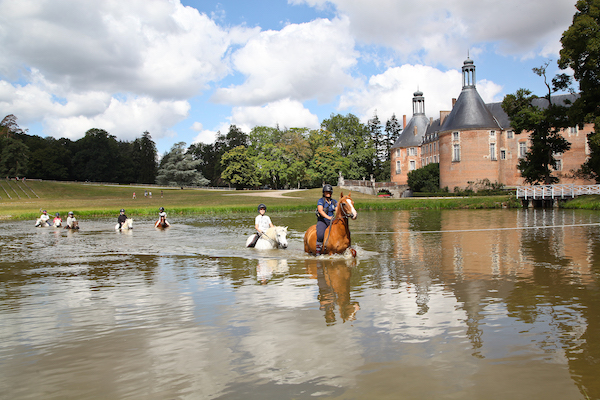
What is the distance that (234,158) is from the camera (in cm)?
9769

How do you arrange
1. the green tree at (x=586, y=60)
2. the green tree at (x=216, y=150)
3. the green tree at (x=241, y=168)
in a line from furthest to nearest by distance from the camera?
the green tree at (x=216, y=150), the green tree at (x=241, y=168), the green tree at (x=586, y=60)

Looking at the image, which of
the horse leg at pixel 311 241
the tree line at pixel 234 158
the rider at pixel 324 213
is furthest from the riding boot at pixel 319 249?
the tree line at pixel 234 158

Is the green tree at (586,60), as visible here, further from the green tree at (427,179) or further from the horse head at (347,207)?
the green tree at (427,179)

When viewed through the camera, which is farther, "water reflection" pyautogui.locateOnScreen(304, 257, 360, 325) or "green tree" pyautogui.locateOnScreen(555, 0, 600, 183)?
"green tree" pyautogui.locateOnScreen(555, 0, 600, 183)

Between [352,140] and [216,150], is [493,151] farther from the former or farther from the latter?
[216,150]

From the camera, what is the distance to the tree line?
90.7 metres

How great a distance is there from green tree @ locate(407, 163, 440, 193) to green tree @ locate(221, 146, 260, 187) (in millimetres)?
33785

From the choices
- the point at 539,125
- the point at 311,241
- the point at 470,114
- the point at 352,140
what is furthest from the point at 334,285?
the point at 352,140

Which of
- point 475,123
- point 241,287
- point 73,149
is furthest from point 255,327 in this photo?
point 73,149

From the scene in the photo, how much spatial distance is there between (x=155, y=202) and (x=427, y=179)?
46563 millimetres

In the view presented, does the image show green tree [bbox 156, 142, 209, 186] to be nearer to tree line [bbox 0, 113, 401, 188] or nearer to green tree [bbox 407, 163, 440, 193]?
tree line [bbox 0, 113, 401, 188]

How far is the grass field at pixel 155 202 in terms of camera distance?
143ft

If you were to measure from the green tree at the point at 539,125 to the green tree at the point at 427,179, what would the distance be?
27777mm

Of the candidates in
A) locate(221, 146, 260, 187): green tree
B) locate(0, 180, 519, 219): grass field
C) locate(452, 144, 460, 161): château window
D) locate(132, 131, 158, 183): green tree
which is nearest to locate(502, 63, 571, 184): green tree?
locate(0, 180, 519, 219): grass field
